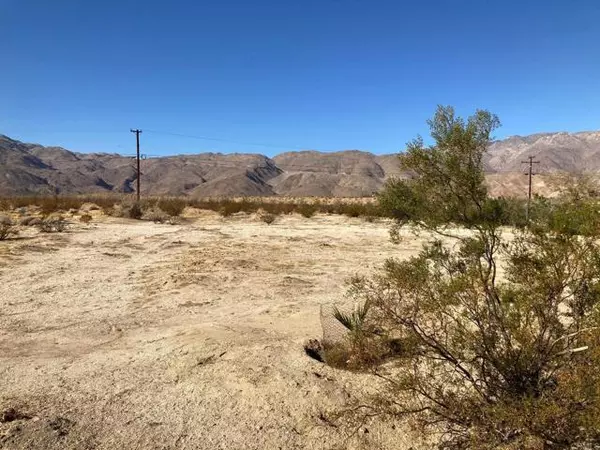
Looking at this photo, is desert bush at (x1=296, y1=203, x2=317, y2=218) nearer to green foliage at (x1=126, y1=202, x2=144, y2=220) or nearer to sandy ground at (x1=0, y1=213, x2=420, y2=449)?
green foliage at (x1=126, y1=202, x2=144, y2=220)

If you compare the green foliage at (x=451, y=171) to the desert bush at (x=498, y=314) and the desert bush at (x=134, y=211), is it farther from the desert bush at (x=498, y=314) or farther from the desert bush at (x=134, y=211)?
the desert bush at (x=134, y=211)

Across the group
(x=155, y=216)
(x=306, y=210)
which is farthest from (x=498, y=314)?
(x=306, y=210)

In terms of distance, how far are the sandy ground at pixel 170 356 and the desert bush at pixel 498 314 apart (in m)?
0.81

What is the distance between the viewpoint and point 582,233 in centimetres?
378

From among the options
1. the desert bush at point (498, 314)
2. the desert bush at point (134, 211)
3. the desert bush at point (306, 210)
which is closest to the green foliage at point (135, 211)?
the desert bush at point (134, 211)

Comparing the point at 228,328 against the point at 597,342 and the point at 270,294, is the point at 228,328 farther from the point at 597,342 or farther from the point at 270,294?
the point at 597,342

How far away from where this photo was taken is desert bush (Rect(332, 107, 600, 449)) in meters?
3.29

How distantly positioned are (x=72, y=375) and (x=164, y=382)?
1.09 metres

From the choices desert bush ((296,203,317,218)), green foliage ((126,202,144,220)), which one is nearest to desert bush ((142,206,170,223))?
green foliage ((126,202,144,220))

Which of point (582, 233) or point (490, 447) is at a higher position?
point (582, 233)

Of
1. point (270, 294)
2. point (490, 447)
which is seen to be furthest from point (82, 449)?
point (270, 294)

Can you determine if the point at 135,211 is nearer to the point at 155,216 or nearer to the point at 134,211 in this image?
the point at 134,211

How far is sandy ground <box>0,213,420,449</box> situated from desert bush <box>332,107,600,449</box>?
81 centimetres

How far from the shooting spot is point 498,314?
14.6 ft
